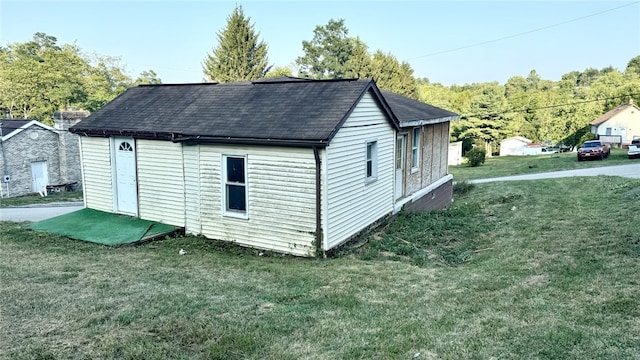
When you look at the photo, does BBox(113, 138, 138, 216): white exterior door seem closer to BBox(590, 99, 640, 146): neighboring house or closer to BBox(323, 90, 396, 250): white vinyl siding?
BBox(323, 90, 396, 250): white vinyl siding

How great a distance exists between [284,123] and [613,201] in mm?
9795

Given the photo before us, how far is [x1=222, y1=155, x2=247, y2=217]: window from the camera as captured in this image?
33.7ft

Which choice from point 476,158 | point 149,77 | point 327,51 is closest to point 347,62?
point 327,51

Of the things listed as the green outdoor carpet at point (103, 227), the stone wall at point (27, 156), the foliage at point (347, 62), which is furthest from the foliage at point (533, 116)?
the green outdoor carpet at point (103, 227)

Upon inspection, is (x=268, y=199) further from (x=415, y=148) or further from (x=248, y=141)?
(x=415, y=148)

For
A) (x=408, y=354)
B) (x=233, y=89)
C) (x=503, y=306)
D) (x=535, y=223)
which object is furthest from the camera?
(x=233, y=89)

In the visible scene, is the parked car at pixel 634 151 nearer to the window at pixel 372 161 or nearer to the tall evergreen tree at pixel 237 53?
the window at pixel 372 161

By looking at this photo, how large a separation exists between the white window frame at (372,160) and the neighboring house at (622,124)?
48.9 metres

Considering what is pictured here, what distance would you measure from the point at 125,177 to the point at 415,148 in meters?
9.40

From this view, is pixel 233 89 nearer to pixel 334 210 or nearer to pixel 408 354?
pixel 334 210

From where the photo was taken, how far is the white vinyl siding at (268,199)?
938cm

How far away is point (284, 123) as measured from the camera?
9734 mm

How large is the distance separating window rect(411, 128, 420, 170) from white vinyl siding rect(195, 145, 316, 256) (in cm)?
682

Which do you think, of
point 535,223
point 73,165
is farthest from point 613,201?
point 73,165
